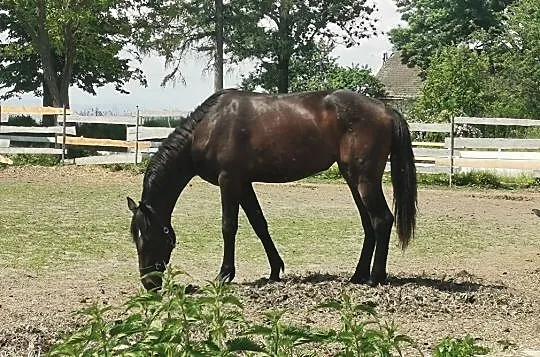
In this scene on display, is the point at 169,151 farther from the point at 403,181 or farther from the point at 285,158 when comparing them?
the point at 403,181

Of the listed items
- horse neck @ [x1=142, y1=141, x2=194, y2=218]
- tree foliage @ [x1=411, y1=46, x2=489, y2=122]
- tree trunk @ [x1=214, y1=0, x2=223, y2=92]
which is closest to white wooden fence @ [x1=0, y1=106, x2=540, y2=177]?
horse neck @ [x1=142, y1=141, x2=194, y2=218]

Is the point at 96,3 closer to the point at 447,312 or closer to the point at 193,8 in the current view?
the point at 193,8

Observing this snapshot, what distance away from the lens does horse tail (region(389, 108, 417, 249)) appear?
699 centimetres

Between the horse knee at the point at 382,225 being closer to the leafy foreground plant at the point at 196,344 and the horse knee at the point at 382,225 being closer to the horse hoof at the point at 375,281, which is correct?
the horse hoof at the point at 375,281

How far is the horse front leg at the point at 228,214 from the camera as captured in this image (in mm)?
7000

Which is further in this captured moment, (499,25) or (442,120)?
(499,25)

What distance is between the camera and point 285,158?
276 inches

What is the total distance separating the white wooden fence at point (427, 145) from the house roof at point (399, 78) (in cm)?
2828

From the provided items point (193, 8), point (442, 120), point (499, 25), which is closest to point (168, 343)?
point (442, 120)

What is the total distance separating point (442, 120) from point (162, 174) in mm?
20563

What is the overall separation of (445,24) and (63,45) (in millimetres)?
24402

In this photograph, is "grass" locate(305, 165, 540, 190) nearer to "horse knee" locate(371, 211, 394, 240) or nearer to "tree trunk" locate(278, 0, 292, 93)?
"horse knee" locate(371, 211, 394, 240)

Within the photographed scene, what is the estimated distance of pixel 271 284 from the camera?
6.94 m

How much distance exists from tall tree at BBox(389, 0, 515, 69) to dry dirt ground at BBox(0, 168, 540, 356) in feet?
123
